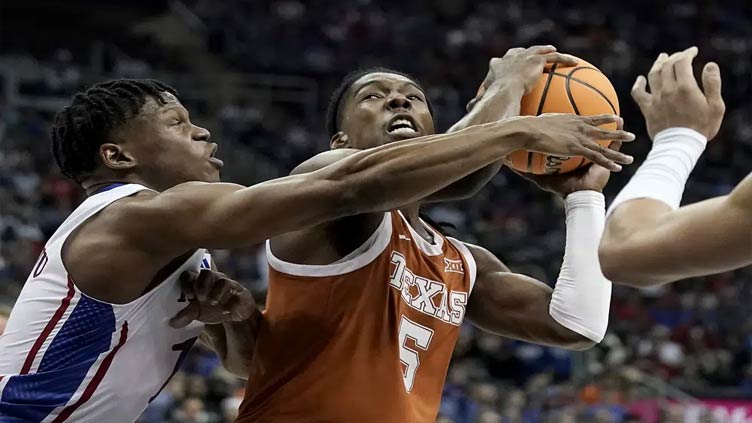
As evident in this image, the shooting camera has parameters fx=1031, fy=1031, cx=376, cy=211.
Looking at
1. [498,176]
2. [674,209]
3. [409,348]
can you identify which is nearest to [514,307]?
[409,348]

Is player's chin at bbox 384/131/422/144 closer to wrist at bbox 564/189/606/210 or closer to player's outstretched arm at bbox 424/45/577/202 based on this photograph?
player's outstretched arm at bbox 424/45/577/202

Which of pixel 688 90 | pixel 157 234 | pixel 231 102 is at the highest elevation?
pixel 688 90

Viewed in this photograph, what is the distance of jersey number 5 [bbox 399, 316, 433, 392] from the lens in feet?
10.9

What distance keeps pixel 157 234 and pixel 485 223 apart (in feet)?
38.4

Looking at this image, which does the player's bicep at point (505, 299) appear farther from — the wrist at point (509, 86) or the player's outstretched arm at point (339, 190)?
the player's outstretched arm at point (339, 190)

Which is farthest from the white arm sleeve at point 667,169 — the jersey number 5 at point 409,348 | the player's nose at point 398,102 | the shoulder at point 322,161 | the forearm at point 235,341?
the forearm at point 235,341

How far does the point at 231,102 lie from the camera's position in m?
16.8

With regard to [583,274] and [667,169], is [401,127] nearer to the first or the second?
[583,274]

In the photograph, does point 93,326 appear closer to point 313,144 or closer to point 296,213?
point 296,213

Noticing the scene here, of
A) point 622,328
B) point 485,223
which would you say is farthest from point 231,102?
point 622,328

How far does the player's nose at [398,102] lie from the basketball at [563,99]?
1.31 feet

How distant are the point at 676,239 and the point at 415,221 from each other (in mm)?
1479

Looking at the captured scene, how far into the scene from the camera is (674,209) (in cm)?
238

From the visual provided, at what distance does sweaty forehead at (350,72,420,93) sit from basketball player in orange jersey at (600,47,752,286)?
3.52ft
